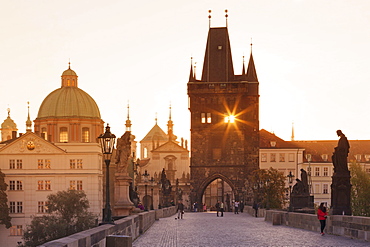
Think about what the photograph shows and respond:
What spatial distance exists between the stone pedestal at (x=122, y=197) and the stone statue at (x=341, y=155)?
10835 mm

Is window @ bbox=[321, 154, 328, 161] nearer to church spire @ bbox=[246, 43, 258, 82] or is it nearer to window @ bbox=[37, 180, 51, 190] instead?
church spire @ bbox=[246, 43, 258, 82]

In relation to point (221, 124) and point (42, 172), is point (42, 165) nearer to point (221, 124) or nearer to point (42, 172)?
point (42, 172)

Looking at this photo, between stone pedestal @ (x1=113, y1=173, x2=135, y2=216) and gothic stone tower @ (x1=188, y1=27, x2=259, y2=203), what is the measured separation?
60.9 m

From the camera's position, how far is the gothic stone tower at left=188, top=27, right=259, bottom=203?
99.3 m

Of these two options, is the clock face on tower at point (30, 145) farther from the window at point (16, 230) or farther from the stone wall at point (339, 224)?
the stone wall at point (339, 224)

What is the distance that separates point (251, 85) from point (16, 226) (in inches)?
1392

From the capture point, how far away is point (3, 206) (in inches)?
3856

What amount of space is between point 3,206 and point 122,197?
64985mm

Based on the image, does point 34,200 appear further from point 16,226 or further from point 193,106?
point 193,106

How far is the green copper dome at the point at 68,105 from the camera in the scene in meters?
117

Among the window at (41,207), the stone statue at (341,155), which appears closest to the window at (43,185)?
the window at (41,207)

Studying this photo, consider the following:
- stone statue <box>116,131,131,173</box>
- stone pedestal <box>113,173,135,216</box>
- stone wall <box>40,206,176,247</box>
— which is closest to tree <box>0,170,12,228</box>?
stone statue <box>116,131,131,173</box>

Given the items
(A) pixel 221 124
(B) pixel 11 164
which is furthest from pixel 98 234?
(B) pixel 11 164

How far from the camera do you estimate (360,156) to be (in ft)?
415
